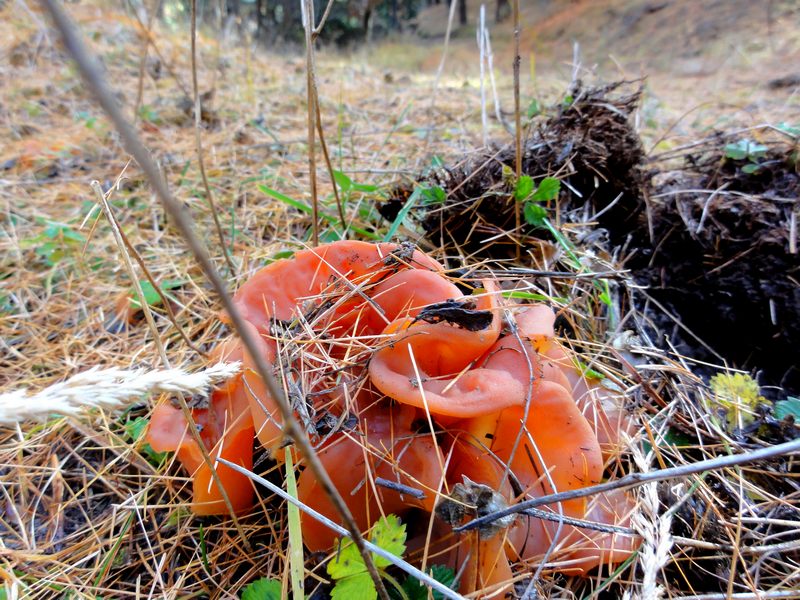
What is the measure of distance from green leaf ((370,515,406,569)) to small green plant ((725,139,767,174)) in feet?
8.80

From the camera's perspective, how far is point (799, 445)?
1.02 m

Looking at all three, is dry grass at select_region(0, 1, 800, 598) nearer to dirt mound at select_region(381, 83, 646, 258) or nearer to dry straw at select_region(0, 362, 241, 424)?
dirt mound at select_region(381, 83, 646, 258)

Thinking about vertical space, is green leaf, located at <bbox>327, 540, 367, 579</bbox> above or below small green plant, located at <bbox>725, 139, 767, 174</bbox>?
below

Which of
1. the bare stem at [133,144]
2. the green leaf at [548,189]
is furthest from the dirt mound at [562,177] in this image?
the bare stem at [133,144]

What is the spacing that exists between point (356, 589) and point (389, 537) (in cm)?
14

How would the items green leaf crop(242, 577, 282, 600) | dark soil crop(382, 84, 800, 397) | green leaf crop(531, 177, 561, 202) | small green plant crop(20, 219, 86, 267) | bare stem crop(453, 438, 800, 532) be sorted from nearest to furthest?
bare stem crop(453, 438, 800, 532), green leaf crop(242, 577, 282, 600), green leaf crop(531, 177, 561, 202), dark soil crop(382, 84, 800, 397), small green plant crop(20, 219, 86, 267)

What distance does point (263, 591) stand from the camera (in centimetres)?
127

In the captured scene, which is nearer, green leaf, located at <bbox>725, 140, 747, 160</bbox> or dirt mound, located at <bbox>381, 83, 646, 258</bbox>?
dirt mound, located at <bbox>381, 83, 646, 258</bbox>

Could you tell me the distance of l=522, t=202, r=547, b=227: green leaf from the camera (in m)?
2.11

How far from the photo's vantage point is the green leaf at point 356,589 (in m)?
1.12

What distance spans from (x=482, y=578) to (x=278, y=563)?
615 mm

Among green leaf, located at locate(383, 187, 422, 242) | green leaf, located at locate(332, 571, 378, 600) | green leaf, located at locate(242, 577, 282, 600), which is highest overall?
green leaf, located at locate(383, 187, 422, 242)

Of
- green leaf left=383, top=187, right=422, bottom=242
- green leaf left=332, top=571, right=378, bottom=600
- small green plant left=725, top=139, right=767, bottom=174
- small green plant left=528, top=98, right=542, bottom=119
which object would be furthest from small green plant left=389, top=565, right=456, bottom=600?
small green plant left=725, top=139, right=767, bottom=174

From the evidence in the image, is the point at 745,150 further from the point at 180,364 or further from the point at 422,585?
the point at 180,364
